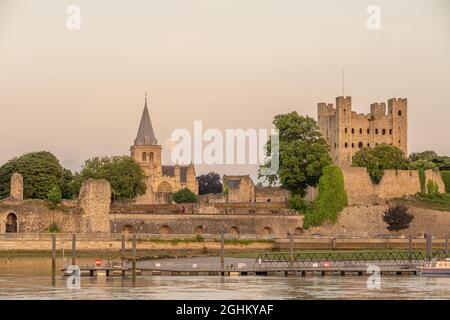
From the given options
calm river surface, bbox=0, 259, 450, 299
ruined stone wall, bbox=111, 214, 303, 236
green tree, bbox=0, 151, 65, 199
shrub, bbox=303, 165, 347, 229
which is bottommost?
calm river surface, bbox=0, 259, 450, 299

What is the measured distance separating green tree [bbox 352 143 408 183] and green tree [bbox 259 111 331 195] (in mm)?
5567

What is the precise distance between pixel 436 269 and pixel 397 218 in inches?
842

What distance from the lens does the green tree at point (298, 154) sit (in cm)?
7644

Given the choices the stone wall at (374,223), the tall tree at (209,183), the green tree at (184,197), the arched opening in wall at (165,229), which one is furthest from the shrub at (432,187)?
the tall tree at (209,183)

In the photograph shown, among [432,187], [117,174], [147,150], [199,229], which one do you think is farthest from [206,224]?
[147,150]

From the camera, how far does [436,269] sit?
52.8 m

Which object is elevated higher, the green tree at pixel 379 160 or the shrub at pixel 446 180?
the green tree at pixel 379 160

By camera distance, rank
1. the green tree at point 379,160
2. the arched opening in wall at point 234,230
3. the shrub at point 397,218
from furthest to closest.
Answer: the green tree at point 379,160 → the shrub at point 397,218 → the arched opening in wall at point 234,230

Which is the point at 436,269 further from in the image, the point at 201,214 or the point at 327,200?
the point at 201,214

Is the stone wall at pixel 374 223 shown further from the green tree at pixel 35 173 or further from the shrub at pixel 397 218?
the green tree at pixel 35 173

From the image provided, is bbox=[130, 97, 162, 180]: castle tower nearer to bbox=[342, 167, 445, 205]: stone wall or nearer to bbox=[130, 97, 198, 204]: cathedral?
bbox=[130, 97, 198, 204]: cathedral

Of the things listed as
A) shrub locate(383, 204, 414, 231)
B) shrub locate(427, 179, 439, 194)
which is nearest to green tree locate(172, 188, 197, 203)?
shrub locate(427, 179, 439, 194)

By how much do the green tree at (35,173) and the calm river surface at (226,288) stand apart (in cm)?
2736

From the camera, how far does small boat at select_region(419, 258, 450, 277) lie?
5275 cm
